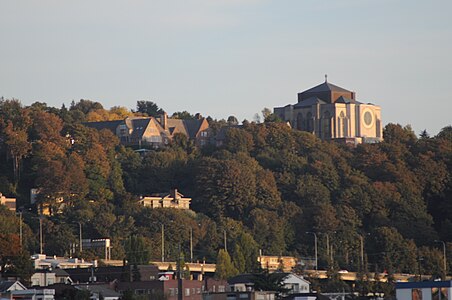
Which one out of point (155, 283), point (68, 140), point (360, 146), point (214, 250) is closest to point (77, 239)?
point (214, 250)

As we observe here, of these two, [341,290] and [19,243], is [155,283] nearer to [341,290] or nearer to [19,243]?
[19,243]

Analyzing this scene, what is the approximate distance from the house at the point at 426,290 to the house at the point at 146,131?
3932 inches

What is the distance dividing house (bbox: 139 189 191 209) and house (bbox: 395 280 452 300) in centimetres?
6658

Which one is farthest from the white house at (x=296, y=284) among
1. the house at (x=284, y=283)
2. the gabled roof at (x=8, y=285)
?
the gabled roof at (x=8, y=285)

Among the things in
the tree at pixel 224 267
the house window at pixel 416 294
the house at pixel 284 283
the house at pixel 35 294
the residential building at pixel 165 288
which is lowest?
the house window at pixel 416 294

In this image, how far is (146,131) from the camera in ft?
618

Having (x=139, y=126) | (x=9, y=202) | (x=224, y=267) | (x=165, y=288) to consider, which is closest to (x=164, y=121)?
(x=139, y=126)

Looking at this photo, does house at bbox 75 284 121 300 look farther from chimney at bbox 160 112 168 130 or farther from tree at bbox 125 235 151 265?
chimney at bbox 160 112 168 130

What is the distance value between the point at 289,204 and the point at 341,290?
29.9m

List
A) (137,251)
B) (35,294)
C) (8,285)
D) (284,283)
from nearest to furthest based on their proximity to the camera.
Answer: (35,294) < (8,285) < (284,283) < (137,251)

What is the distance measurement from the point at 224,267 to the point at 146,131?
63.3 metres

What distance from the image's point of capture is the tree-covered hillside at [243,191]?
455 feet

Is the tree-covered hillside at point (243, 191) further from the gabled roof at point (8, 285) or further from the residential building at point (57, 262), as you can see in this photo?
the gabled roof at point (8, 285)

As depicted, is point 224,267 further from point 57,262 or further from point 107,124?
point 107,124
